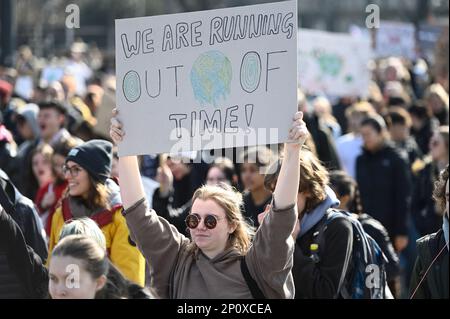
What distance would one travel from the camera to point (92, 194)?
6.20 metres

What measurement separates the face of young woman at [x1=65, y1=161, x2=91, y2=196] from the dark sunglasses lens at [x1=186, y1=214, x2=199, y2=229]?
1629 millimetres

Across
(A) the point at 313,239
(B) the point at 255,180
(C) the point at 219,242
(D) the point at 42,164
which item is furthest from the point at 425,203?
(C) the point at 219,242

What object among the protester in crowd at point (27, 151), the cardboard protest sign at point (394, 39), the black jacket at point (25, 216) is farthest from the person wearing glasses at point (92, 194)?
the cardboard protest sign at point (394, 39)

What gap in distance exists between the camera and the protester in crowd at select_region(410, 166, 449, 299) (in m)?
4.70

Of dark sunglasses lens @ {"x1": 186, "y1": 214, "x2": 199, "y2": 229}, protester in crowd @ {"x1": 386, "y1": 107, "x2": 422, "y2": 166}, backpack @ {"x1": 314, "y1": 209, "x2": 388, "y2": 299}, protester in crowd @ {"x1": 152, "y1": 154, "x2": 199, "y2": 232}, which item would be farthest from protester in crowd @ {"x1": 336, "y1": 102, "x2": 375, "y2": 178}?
dark sunglasses lens @ {"x1": 186, "y1": 214, "x2": 199, "y2": 229}

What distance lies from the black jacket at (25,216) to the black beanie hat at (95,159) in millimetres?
442

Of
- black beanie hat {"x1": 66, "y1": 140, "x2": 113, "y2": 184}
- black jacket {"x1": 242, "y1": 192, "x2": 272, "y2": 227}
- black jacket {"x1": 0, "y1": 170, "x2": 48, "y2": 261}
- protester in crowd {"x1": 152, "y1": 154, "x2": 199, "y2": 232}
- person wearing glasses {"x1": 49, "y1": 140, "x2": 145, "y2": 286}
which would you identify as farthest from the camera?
protester in crowd {"x1": 152, "y1": 154, "x2": 199, "y2": 232}

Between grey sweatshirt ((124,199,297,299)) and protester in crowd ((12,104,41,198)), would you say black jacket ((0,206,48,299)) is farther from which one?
protester in crowd ((12,104,41,198))

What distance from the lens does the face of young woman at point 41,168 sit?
336 inches

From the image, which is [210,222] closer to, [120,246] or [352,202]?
[120,246]

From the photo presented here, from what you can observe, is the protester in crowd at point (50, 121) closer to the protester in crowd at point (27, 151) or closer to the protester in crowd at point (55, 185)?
the protester in crowd at point (27, 151)

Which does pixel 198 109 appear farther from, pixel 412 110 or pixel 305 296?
pixel 412 110
